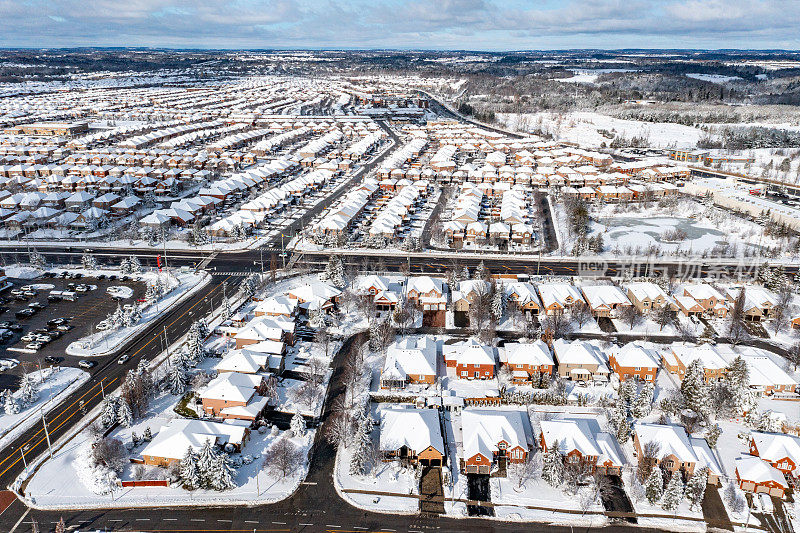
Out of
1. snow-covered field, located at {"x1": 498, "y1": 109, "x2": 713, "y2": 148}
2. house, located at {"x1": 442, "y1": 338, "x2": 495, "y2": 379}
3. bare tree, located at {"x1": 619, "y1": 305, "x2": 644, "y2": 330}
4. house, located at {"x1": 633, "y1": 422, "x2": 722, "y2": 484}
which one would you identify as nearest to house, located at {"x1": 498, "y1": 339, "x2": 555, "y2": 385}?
house, located at {"x1": 442, "y1": 338, "x2": 495, "y2": 379}

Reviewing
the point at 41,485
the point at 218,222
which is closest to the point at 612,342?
the point at 41,485

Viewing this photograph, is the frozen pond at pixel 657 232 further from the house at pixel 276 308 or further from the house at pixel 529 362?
the house at pixel 276 308

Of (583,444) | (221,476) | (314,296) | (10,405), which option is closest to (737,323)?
(583,444)

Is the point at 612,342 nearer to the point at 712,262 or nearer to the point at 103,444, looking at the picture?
the point at 712,262

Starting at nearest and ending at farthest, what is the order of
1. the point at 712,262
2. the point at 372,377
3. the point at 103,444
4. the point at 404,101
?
the point at 103,444 < the point at 372,377 < the point at 712,262 < the point at 404,101

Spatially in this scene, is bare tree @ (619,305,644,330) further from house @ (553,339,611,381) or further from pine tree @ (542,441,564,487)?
pine tree @ (542,441,564,487)

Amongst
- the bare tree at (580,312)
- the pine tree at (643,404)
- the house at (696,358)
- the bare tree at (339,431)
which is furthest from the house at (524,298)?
the bare tree at (339,431)
